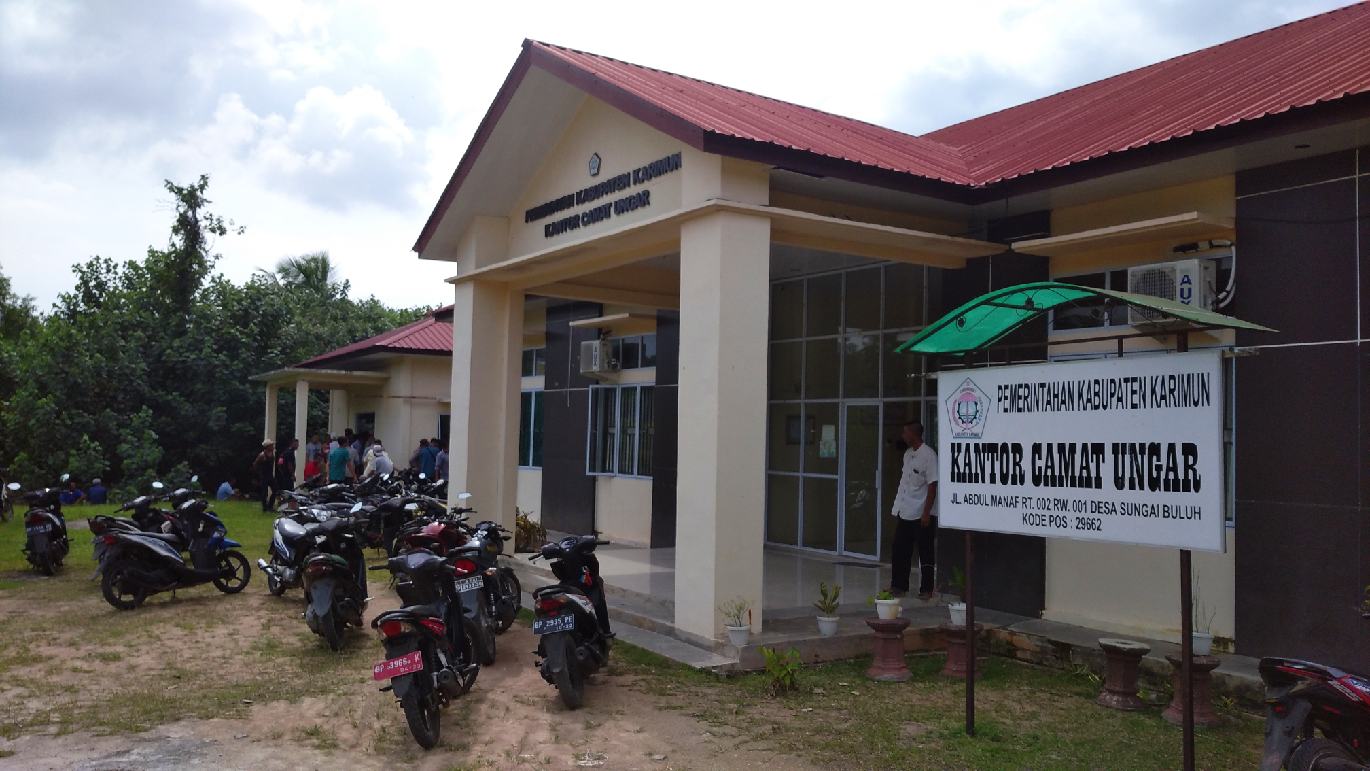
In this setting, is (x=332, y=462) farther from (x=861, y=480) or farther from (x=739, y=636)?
(x=739, y=636)

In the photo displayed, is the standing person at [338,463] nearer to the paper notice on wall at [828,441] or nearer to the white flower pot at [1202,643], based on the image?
the paper notice on wall at [828,441]

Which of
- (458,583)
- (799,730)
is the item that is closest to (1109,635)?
(799,730)

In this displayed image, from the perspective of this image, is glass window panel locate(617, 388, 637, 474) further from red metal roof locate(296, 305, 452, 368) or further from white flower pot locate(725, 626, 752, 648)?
white flower pot locate(725, 626, 752, 648)

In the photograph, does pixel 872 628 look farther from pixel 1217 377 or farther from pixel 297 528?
pixel 297 528

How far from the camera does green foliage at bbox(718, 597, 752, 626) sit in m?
7.50

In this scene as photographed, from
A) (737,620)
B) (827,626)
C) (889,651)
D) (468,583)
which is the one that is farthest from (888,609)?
(468,583)

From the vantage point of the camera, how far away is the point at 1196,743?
5832mm

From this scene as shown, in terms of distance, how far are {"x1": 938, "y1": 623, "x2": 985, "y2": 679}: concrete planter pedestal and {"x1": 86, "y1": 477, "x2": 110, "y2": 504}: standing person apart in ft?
64.7

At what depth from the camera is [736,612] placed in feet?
24.7

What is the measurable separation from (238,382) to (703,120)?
69.0 feet

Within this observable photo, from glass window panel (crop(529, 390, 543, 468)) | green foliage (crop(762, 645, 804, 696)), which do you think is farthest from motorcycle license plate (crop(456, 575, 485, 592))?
glass window panel (crop(529, 390, 543, 468))

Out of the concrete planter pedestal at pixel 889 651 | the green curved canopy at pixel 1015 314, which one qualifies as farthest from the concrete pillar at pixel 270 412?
the green curved canopy at pixel 1015 314

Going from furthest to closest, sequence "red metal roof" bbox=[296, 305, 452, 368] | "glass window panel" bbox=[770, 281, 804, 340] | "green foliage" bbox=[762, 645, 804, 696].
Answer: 1. "red metal roof" bbox=[296, 305, 452, 368]
2. "glass window panel" bbox=[770, 281, 804, 340]
3. "green foliage" bbox=[762, 645, 804, 696]

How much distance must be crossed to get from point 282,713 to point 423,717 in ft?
4.27
